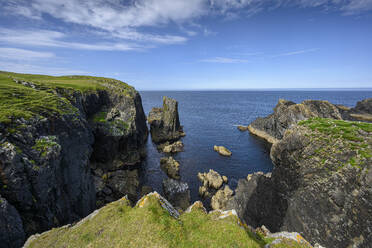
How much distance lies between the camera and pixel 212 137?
227ft

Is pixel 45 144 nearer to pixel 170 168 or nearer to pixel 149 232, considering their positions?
pixel 149 232

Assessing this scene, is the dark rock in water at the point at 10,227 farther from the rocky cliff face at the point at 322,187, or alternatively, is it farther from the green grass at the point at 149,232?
the rocky cliff face at the point at 322,187

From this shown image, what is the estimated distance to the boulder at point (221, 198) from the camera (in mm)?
30469

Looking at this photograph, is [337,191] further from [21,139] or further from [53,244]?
[21,139]

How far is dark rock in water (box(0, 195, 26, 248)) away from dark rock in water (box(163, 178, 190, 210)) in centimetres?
2323

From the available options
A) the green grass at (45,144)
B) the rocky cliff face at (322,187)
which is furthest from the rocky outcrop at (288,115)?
the green grass at (45,144)

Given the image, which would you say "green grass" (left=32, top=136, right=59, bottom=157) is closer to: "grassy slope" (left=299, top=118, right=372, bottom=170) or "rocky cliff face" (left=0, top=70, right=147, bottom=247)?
"rocky cliff face" (left=0, top=70, right=147, bottom=247)

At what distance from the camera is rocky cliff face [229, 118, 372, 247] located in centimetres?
1450

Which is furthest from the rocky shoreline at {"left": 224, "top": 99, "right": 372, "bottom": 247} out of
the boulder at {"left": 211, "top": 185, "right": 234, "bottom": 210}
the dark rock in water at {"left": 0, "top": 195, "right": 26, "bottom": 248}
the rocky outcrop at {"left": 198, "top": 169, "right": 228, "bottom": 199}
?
the dark rock in water at {"left": 0, "top": 195, "right": 26, "bottom": 248}

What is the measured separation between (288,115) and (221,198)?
47690 millimetres

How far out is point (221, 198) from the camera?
31656mm

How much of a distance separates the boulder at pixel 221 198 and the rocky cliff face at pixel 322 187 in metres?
6.19

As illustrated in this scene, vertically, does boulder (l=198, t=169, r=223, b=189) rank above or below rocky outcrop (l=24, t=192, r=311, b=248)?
below

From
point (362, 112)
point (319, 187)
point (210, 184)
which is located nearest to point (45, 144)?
point (319, 187)
